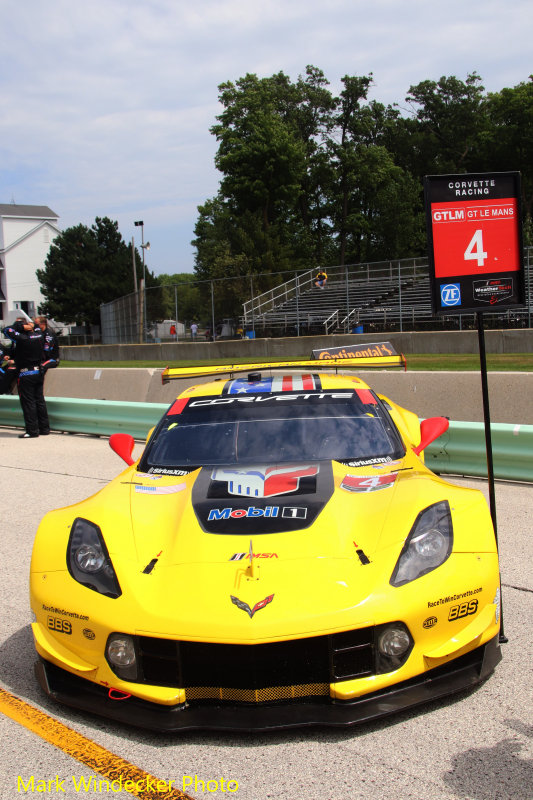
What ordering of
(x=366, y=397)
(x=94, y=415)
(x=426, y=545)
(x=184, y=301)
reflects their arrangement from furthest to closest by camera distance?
(x=184, y=301) → (x=94, y=415) → (x=366, y=397) → (x=426, y=545)

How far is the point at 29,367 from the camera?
39.7 feet

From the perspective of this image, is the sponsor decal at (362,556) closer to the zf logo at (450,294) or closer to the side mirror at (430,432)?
the zf logo at (450,294)

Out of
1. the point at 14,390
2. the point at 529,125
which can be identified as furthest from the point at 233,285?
the point at 529,125

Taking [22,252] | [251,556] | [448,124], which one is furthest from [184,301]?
[22,252]

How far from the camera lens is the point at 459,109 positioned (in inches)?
2397

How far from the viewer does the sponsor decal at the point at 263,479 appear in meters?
3.72

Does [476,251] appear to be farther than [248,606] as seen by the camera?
Yes

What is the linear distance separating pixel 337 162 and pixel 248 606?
2276 inches

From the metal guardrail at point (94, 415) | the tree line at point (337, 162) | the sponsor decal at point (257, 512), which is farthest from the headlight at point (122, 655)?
the tree line at point (337, 162)

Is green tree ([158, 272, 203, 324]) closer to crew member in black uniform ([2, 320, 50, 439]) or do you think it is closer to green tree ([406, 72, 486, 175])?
crew member in black uniform ([2, 320, 50, 439])

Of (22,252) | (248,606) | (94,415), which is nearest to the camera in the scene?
(248,606)

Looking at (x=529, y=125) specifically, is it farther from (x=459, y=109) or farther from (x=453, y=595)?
(x=453, y=595)

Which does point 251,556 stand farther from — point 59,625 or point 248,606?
point 59,625

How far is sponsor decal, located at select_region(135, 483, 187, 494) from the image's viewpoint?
155 inches
